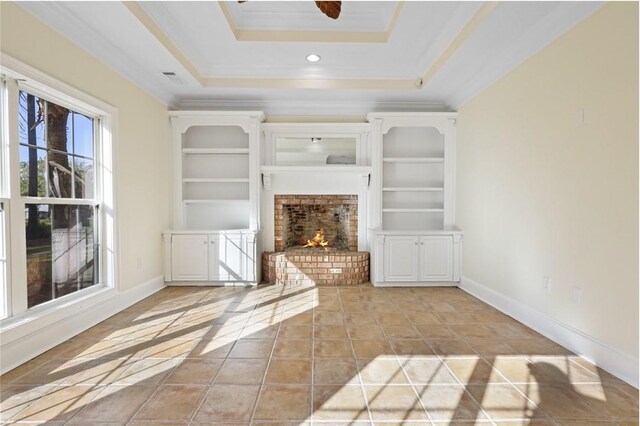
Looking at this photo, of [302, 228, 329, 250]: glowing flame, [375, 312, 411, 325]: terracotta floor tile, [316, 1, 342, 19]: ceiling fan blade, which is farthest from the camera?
[302, 228, 329, 250]: glowing flame

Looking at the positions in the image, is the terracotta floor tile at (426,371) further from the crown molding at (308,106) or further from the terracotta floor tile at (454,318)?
the crown molding at (308,106)

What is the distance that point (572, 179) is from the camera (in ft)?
7.88

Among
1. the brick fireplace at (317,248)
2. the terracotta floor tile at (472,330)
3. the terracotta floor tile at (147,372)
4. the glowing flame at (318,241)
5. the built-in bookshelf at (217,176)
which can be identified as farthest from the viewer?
the glowing flame at (318,241)

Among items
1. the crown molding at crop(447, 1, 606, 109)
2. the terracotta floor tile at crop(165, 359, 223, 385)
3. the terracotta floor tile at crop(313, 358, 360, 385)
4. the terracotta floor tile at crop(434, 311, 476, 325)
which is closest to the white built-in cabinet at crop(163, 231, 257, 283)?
the terracotta floor tile at crop(165, 359, 223, 385)

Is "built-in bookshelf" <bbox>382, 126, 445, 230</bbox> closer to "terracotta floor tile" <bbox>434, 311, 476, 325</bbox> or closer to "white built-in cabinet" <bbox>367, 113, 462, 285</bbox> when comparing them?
"white built-in cabinet" <bbox>367, 113, 462, 285</bbox>

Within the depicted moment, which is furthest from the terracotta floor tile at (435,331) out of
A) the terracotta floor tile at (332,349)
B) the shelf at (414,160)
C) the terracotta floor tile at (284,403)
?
the shelf at (414,160)

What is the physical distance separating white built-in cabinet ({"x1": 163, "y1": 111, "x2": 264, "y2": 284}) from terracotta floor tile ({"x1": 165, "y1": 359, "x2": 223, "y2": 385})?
209 cm

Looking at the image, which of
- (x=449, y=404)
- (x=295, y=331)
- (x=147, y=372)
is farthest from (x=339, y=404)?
(x=147, y=372)

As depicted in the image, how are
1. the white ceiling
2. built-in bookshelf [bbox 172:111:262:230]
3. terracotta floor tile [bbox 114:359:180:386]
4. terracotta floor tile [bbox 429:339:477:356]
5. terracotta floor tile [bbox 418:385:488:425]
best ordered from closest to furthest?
terracotta floor tile [bbox 418:385:488:425] → terracotta floor tile [bbox 114:359:180:386] → terracotta floor tile [bbox 429:339:477:356] → the white ceiling → built-in bookshelf [bbox 172:111:262:230]

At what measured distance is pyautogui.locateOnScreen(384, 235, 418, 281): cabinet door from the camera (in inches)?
168

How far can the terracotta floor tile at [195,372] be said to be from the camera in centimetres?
196

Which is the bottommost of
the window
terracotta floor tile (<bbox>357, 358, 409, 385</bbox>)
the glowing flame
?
terracotta floor tile (<bbox>357, 358, 409, 385</bbox>)

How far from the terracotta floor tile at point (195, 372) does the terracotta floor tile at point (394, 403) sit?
102cm

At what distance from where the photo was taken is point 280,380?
1973mm
